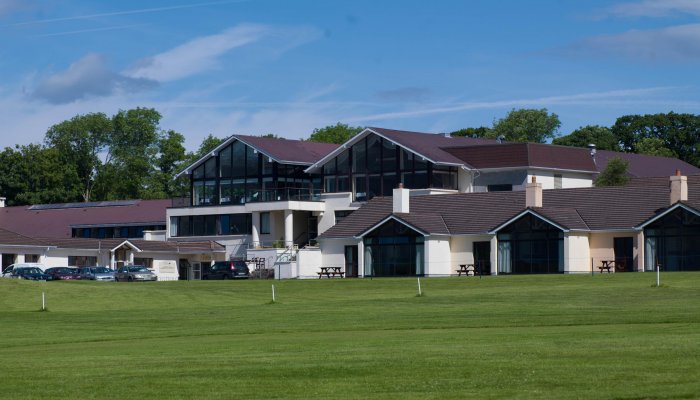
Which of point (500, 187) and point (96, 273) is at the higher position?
point (500, 187)

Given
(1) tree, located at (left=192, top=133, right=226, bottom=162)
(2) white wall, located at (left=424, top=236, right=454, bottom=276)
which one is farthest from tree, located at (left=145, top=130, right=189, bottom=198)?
(2) white wall, located at (left=424, top=236, right=454, bottom=276)

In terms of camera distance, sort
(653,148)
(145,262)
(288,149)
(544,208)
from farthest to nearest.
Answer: (653,148), (288,149), (145,262), (544,208)

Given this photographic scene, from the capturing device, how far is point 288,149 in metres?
98.9

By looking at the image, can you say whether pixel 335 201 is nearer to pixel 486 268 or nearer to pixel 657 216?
pixel 486 268

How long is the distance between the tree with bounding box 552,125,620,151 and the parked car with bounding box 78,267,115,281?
60.5 meters

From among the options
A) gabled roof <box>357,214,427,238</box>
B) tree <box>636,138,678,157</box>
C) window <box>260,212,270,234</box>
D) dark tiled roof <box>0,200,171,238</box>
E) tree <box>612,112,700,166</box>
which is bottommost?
gabled roof <box>357,214,427,238</box>

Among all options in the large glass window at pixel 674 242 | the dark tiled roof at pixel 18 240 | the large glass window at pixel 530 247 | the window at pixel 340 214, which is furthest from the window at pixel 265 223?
the large glass window at pixel 674 242

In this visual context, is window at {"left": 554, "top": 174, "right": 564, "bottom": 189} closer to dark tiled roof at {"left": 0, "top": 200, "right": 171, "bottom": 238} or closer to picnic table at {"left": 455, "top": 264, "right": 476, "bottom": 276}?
picnic table at {"left": 455, "top": 264, "right": 476, "bottom": 276}

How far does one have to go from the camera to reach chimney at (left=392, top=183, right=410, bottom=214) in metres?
79.6

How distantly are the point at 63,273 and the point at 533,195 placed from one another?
31.1m

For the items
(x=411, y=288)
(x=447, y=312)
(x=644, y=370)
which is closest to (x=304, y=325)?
(x=447, y=312)

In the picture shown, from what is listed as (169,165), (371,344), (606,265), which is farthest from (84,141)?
(371,344)

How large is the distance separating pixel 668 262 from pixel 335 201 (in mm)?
30046

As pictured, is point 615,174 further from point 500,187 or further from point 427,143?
point 427,143
